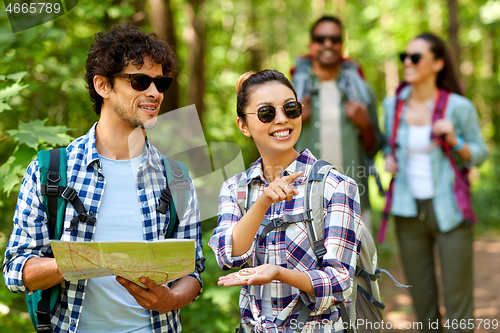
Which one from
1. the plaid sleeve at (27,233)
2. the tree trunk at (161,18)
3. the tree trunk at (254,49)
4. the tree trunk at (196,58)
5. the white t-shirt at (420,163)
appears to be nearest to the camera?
the plaid sleeve at (27,233)

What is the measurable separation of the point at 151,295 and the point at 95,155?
0.72m

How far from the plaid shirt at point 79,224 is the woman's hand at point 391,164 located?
7.43 feet

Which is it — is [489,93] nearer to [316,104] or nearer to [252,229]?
[316,104]

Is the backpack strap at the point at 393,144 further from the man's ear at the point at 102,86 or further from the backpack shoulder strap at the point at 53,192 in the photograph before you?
the backpack shoulder strap at the point at 53,192

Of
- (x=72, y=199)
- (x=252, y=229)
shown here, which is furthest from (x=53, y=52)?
(x=252, y=229)

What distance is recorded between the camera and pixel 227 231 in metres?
1.83

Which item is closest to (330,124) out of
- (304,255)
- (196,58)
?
(304,255)

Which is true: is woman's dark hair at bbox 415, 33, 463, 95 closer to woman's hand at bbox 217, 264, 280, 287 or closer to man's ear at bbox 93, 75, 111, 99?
man's ear at bbox 93, 75, 111, 99

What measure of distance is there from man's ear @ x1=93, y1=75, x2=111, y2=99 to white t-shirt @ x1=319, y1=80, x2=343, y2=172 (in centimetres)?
222

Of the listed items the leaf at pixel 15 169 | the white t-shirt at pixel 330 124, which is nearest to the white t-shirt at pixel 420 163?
the white t-shirt at pixel 330 124

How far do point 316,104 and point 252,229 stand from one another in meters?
2.51

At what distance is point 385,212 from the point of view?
4.04 meters

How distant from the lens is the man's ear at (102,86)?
86.7 inches

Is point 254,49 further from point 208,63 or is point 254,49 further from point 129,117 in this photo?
point 129,117
